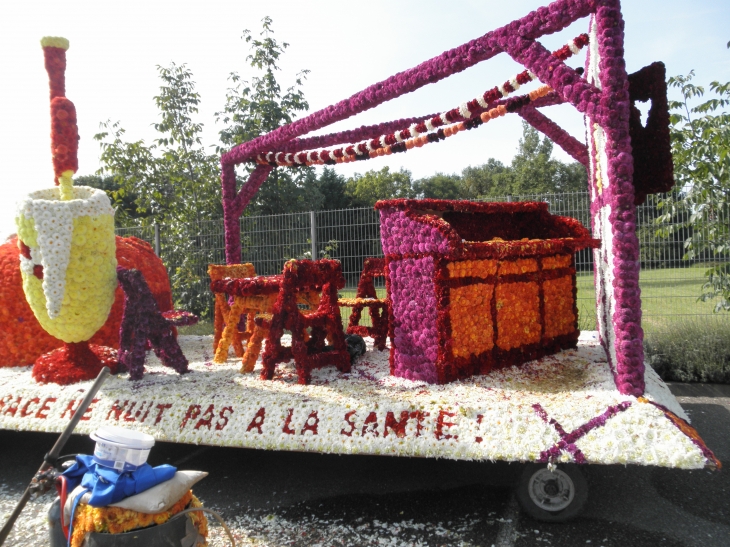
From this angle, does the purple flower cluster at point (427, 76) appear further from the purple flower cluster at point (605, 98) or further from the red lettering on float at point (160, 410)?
the red lettering on float at point (160, 410)

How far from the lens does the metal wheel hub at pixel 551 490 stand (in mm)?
2953

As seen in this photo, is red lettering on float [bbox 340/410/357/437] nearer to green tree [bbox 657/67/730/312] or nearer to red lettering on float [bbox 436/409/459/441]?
red lettering on float [bbox 436/409/459/441]

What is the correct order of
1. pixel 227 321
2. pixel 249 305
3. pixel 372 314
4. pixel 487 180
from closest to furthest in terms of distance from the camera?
pixel 249 305, pixel 227 321, pixel 372 314, pixel 487 180

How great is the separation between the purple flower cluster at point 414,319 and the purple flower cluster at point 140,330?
159cm

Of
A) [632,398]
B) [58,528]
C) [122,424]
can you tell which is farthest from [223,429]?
[632,398]

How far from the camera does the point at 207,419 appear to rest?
11.4ft

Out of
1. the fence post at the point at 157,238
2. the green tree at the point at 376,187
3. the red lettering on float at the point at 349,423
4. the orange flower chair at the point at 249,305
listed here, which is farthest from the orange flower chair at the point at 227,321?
the green tree at the point at 376,187

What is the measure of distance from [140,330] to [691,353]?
5.30 metres

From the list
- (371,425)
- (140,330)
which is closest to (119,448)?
(371,425)

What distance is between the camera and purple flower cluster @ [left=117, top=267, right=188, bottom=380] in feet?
13.4

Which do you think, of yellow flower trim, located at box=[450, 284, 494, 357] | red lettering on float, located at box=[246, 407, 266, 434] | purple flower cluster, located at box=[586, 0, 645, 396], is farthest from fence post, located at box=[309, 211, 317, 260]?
purple flower cluster, located at box=[586, 0, 645, 396]

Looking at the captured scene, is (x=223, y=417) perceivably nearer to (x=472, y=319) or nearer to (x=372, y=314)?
(x=472, y=319)

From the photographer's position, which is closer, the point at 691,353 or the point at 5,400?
the point at 5,400

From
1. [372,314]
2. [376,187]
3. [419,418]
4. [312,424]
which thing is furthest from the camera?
[376,187]
